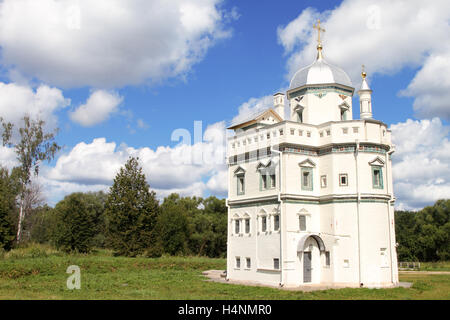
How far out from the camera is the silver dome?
27.8 metres

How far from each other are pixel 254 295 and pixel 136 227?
25606mm

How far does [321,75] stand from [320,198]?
8.31m

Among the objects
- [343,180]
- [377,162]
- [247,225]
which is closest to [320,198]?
[343,180]

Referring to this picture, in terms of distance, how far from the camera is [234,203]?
28859 mm

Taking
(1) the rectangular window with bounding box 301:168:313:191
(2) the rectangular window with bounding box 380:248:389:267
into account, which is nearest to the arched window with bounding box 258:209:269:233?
(1) the rectangular window with bounding box 301:168:313:191

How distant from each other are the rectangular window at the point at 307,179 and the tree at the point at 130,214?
2295 cm

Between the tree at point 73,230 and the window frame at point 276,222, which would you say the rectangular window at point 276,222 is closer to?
the window frame at point 276,222

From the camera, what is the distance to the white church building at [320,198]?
79.2 feet

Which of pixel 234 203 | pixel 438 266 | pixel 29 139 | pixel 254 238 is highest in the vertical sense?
pixel 29 139

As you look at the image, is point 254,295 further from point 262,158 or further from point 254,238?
point 262,158

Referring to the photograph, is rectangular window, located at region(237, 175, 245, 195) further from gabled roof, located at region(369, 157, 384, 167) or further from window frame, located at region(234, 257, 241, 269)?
gabled roof, located at region(369, 157, 384, 167)

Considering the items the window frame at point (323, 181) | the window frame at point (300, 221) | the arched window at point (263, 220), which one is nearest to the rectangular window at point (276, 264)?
the arched window at point (263, 220)

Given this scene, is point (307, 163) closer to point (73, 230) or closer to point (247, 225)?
point (247, 225)

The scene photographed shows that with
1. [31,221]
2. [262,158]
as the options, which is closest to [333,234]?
[262,158]
